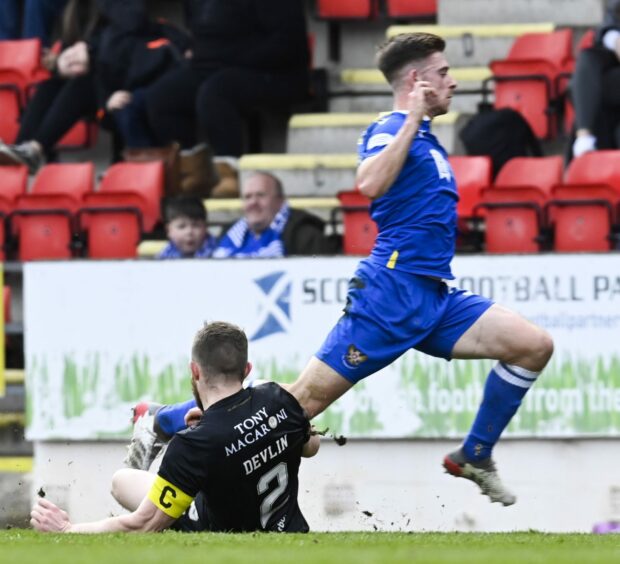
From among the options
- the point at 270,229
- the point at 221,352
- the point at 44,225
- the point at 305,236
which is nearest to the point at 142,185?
the point at 44,225

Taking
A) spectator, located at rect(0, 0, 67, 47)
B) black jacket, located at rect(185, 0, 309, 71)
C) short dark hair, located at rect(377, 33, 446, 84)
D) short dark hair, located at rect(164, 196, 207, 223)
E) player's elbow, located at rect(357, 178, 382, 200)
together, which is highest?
spectator, located at rect(0, 0, 67, 47)

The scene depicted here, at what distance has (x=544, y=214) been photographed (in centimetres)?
1097

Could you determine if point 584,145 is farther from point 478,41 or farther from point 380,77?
point 380,77

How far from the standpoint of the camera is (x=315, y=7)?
1452 cm

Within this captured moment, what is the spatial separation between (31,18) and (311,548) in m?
9.90

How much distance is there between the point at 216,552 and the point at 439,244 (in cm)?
195

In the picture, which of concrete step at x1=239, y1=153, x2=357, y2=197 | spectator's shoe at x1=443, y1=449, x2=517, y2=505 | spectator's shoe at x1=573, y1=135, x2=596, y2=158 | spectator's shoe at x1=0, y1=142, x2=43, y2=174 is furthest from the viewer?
spectator's shoe at x1=0, y1=142, x2=43, y2=174

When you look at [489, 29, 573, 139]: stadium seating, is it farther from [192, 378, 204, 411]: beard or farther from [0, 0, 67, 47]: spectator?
[192, 378, 204, 411]: beard

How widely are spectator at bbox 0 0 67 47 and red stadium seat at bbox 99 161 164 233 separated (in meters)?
2.56

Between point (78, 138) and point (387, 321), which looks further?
point (78, 138)

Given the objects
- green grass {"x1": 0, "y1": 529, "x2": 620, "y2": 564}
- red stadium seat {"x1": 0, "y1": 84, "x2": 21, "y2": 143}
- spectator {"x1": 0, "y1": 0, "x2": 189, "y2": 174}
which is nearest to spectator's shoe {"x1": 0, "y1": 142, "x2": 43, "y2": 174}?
spectator {"x1": 0, "y1": 0, "x2": 189, "y2": 174}

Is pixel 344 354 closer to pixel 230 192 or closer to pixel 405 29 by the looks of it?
pixel 230 192

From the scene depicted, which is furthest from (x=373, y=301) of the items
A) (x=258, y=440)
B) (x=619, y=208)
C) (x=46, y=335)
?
(x=619, y=208)

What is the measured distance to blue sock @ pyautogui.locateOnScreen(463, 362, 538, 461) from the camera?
7.19 meters
